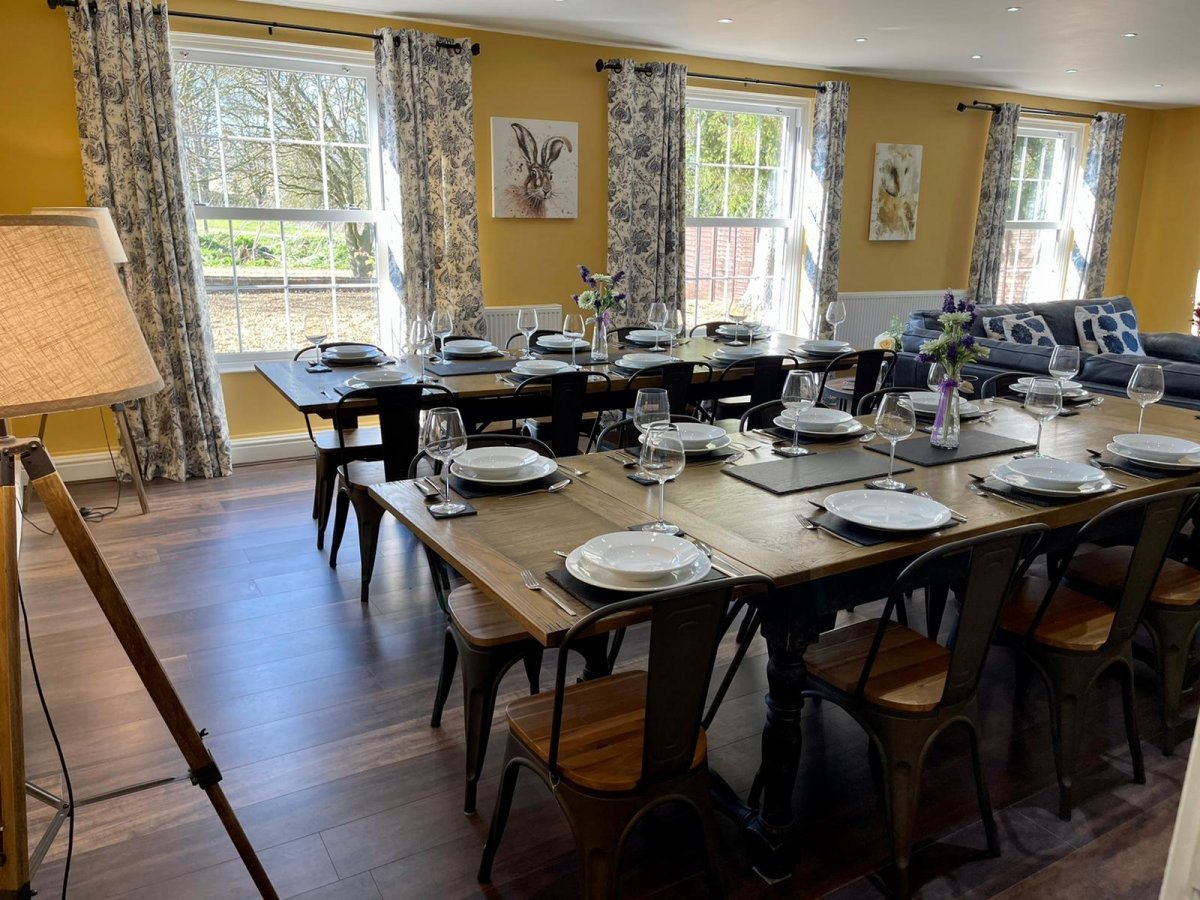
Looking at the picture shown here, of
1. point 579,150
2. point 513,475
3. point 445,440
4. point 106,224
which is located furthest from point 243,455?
point 445,440

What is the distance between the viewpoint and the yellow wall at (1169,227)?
8875 millimetres

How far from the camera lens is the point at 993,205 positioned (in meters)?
7.93

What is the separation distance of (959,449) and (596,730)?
159 centimetres

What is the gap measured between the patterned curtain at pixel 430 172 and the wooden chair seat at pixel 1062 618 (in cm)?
402

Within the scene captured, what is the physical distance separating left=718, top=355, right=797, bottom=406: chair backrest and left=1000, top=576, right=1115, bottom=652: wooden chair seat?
6.36 ft

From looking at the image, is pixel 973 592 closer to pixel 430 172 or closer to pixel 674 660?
pixel 674 660

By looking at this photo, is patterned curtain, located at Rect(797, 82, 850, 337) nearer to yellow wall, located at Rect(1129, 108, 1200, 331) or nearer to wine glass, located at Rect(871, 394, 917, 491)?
yellow wall, located at Rect(1129, 108, 1200, 331)

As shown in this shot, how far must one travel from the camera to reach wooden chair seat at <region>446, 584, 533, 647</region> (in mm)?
2111

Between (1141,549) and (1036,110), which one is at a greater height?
(1036,110)

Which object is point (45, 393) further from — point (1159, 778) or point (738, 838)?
point (1159, 778)

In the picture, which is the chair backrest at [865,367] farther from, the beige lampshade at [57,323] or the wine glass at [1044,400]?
the beige lampshade at [57,323]

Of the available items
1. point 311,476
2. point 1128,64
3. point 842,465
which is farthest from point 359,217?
point 1128,64

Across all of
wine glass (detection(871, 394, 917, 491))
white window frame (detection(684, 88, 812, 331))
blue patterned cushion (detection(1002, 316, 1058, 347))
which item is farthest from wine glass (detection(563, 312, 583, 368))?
blue patterned cushion (detection(1002, 316, 1058, 347))

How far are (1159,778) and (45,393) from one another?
9.29ft
